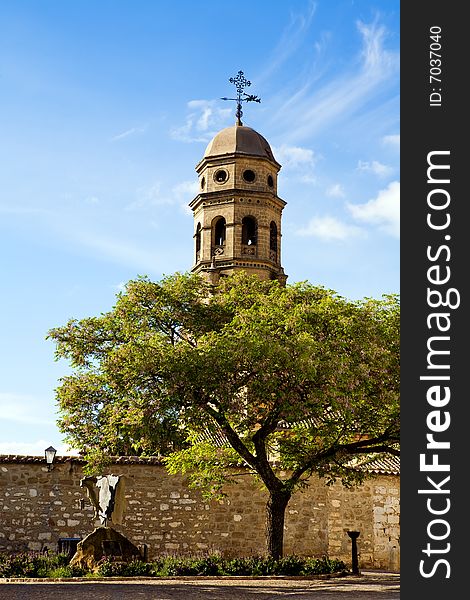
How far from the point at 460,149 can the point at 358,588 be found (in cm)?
1001

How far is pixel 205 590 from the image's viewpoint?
534 inches

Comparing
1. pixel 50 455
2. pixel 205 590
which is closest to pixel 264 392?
pixel 205 590

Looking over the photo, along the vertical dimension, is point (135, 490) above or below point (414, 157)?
below

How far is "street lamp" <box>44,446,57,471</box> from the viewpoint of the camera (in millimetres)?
20891

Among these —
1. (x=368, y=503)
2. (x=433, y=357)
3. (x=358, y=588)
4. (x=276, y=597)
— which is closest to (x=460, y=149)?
(x=433, y=357)

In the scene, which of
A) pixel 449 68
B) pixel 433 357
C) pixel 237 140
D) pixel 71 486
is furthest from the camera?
pixel 237 140

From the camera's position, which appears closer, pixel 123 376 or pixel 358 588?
pixel 358 588

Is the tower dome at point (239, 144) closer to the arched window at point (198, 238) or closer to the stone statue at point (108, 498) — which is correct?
the arched window at point (198, 238)

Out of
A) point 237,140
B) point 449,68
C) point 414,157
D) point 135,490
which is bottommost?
point 135,490

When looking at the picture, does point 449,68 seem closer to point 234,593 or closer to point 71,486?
point 234,593

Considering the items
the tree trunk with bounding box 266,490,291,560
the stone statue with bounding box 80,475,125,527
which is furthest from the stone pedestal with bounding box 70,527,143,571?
the tree trunk with bounding box 266,490,291,560

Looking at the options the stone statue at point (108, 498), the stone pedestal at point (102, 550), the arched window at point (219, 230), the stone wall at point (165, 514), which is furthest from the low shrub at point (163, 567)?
the arched window at point (219, 230)

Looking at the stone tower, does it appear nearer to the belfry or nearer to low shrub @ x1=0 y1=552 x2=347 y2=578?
the belfry

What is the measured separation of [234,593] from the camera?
13266 millimetres
